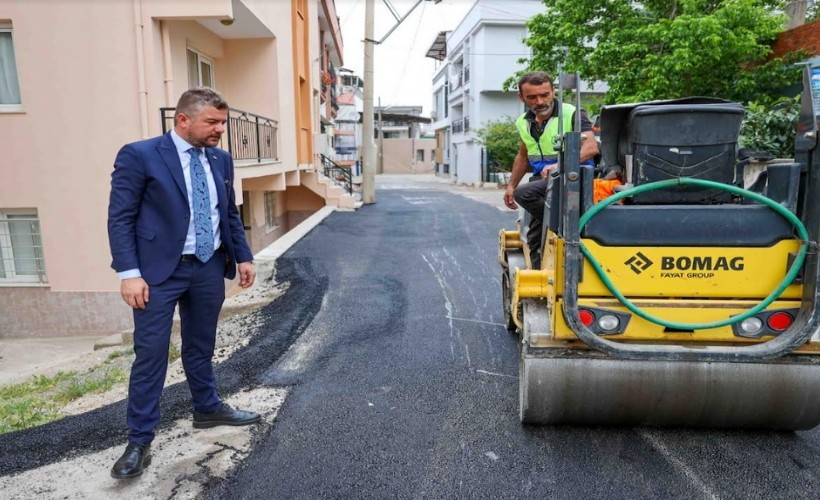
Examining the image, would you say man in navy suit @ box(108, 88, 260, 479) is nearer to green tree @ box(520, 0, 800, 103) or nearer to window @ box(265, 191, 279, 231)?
green tree @ box(520, 0, 800, 103)

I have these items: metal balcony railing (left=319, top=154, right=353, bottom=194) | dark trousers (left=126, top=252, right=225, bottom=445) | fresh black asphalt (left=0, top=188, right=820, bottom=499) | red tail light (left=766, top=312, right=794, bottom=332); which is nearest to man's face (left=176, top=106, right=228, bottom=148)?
dark trousers (left=126, top=252, right=225, bottom=445)

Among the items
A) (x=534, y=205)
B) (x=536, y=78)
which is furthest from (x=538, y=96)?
(x=534, y=205)

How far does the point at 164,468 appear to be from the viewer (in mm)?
3209

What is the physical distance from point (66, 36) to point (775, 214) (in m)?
8.77

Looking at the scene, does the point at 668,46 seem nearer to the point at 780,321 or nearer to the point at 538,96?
the point at 538,96

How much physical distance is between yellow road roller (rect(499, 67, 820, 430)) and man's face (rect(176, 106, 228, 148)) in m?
1.81

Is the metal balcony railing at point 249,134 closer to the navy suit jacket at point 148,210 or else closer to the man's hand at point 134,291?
the navy suit jacket at point 148,210

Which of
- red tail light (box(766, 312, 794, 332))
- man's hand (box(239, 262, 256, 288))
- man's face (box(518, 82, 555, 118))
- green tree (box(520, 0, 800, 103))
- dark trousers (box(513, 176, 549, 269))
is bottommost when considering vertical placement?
red tail light (box(766, 312, 794, 332))

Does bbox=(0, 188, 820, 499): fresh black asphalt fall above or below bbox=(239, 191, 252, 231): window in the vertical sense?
below

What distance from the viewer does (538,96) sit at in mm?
4316

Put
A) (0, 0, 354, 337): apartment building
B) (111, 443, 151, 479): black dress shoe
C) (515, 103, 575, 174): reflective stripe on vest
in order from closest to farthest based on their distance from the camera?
(111, 443, 151, 479): black dress shoe → (515, 103, 575, 174): reflective stripe on vest → (0, 0, 354, 337): apartment building

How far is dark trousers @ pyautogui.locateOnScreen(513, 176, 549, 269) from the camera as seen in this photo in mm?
4145

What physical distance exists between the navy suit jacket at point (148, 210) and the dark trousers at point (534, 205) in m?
2.15

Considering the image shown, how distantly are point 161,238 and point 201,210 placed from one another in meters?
0.27
